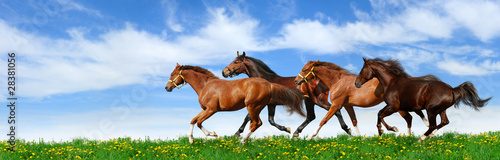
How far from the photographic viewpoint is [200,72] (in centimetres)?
1243

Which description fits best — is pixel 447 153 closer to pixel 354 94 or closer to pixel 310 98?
pixel 354 94

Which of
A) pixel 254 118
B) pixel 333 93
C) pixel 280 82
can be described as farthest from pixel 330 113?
pixel 280 82

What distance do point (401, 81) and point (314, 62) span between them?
7.77 feet

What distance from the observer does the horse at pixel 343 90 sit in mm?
12141

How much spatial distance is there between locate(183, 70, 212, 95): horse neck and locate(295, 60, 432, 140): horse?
246 centimetres

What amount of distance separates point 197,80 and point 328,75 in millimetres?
3461

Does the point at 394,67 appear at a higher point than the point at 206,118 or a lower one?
higher

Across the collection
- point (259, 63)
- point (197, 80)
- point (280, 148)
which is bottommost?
point (280, 148)

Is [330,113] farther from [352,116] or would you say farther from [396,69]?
[396,69]

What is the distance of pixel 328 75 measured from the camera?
12734 mm

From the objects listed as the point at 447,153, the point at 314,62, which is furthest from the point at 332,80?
the point at 447,153

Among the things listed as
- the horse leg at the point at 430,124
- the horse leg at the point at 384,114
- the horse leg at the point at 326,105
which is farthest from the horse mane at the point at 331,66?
the horse leg at the point at 430,124

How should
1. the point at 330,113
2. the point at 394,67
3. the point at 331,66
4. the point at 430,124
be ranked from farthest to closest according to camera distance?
the point at 331,66 < the point at 330,113 < the point at 394,67 < the point at 430,124

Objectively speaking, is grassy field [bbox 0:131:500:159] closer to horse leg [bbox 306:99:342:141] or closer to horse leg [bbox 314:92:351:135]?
horse leg [bbox 306:99:342:141]
